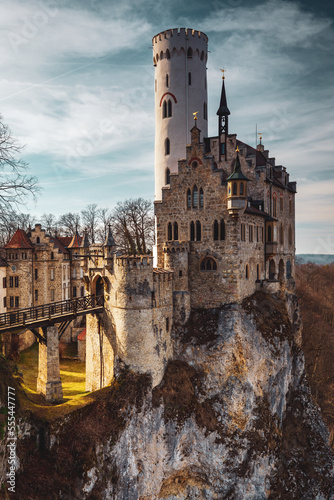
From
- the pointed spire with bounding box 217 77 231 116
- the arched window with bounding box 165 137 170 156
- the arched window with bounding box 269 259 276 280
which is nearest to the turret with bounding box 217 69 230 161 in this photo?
the pointed spire with bounding box 217 77 231 116

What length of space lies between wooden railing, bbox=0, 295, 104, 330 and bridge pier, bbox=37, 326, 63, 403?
1090mm

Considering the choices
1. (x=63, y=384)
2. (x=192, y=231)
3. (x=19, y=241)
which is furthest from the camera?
(x=19, y=241)

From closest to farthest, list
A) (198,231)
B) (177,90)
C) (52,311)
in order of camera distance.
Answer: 1. (52,311)
2. (198,231)
3. (177,90)

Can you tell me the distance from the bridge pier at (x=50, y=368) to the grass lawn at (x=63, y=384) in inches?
21.4

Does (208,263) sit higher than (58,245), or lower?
lower

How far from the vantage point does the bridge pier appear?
73.8 ft

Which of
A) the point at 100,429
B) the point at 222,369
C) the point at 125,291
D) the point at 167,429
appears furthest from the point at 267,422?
the point at 125,291

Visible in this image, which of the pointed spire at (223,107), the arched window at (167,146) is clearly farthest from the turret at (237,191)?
the arched window at (167,146)

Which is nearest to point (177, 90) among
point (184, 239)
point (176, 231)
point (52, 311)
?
point (176, 231)

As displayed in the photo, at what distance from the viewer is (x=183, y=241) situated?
28.2m

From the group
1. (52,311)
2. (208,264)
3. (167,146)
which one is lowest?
(52,311)

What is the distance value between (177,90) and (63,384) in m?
27.3

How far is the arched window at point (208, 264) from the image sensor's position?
27797 millimetres

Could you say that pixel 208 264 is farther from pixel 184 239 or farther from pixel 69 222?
pixel 69 222
